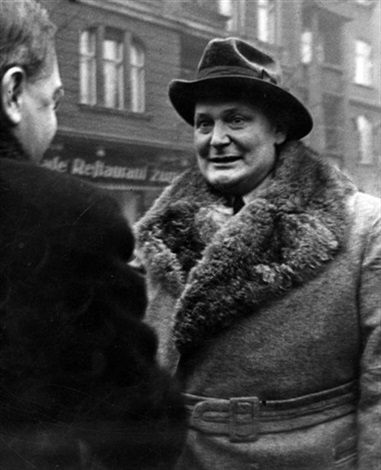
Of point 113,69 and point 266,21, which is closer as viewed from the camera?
point 113,69

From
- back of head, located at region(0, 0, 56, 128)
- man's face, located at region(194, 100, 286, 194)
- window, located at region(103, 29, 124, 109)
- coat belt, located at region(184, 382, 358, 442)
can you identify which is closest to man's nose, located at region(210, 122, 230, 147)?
man's face, located at region(194, 100, 286, 194)

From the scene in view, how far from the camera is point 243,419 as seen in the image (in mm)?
1580

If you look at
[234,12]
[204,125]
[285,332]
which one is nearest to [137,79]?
[204,125]

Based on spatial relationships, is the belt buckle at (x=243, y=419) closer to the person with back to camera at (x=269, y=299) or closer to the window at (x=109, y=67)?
the person with back to camera at (x=269, y=299)

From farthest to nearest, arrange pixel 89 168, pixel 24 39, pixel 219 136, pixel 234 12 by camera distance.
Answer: pixel 234 12, pixel 219 136, pixel 89 168, pixel 24 39

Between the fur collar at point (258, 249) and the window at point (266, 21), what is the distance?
0.98ft

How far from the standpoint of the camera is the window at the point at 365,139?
1740 millimetres

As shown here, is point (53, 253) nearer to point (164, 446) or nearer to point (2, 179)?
point (2, 179)

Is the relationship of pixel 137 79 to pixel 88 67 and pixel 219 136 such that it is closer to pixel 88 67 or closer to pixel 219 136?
pixel 88 67

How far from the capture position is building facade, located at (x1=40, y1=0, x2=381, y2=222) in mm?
1550

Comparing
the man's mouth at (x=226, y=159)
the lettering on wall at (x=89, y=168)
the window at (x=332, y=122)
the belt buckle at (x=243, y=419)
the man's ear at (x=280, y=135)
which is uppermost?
the window at (x=332, y=122)

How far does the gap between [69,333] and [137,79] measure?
68 cm

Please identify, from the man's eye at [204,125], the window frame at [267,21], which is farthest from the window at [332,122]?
the man's eye at [204,125]

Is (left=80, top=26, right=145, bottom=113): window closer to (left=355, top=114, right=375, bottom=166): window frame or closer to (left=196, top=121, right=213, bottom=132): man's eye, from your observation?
(left=196, top=121, right=213, bottom=132): man's eye
